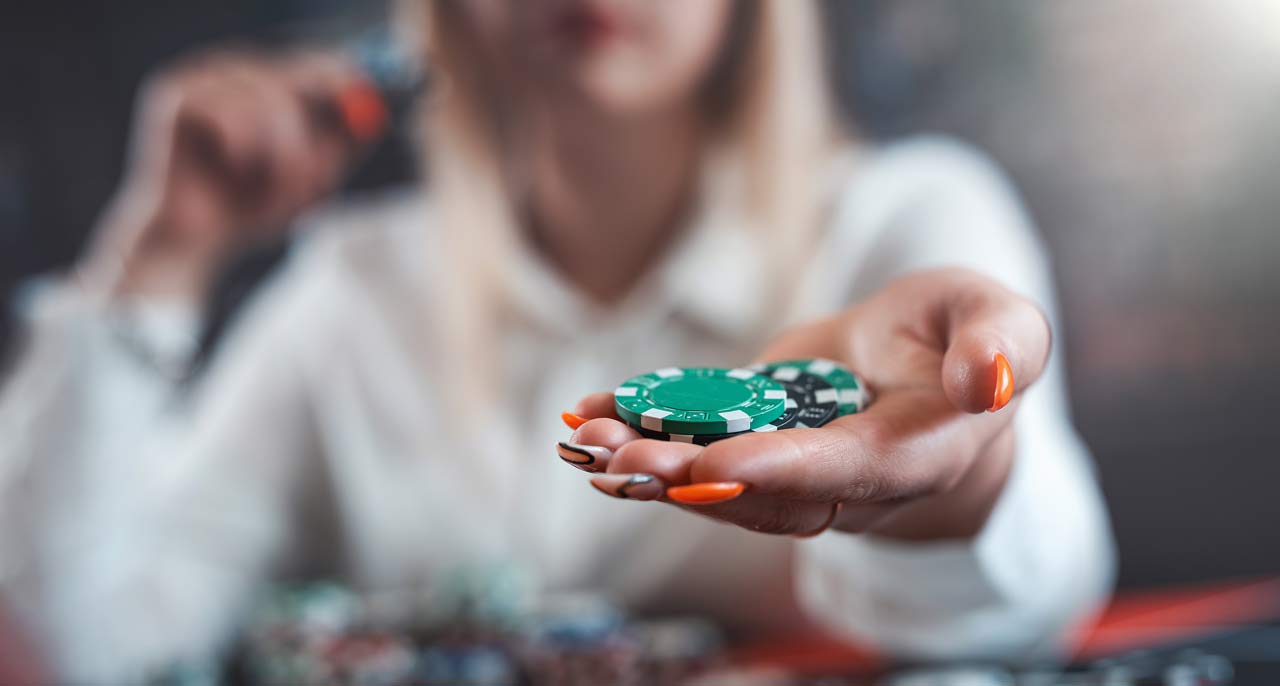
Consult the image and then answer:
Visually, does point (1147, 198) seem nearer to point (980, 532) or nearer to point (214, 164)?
point (980, 532)

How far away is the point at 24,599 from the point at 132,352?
1.37ft

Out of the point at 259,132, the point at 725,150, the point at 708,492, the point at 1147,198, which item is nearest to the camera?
the point at 708,492

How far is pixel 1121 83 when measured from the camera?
1.17m

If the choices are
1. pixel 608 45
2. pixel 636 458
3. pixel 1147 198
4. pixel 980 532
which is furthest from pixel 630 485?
pixel 1147 198

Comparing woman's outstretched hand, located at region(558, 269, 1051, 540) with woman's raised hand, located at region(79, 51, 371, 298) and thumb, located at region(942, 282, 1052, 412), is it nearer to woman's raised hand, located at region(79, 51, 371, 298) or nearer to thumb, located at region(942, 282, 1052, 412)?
thumb, located at region(942, 282, 1052, 412)

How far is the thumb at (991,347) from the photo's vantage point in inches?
19.1

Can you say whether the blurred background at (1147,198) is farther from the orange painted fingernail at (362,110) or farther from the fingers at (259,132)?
the fingers at (259,132)

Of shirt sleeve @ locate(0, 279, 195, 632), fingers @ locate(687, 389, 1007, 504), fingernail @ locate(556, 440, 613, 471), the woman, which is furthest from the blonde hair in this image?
fingernail @ locate(556, 440, 613, 471)

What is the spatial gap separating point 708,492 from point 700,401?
0.34 feet

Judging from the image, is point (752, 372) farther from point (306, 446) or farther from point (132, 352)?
point (132, 352)

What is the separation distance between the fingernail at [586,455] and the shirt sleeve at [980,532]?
494mm

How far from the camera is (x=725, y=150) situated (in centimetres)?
130

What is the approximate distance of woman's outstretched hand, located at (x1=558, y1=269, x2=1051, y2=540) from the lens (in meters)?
0.47

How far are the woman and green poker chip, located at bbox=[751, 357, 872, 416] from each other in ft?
1.65
